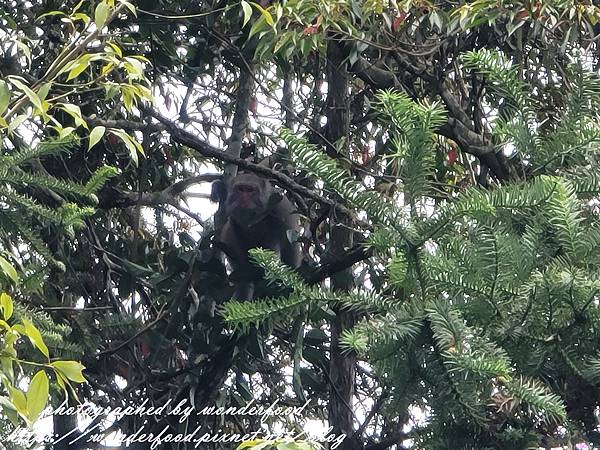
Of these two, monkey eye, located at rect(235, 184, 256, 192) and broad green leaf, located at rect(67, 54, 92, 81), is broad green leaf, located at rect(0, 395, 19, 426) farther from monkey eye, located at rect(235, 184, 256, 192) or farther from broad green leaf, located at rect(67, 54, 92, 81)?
monkey eye, located at rect(235, 184, 256, 192)

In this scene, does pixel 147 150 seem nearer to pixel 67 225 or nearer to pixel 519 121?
pixel 67 225

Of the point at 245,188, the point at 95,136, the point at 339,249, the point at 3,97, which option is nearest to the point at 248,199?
the point at 245,188

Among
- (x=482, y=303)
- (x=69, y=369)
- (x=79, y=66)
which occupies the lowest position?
(x=482, y=303)

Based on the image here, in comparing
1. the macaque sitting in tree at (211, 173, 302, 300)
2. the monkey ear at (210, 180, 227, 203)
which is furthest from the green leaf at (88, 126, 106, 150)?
the macaque sitting in tree at (211, 173, 302, 300)

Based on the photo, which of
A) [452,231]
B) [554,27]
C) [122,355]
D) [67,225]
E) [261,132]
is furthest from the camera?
[261,132]

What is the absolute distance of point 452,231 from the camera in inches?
82.2

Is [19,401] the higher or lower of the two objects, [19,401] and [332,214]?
the lower

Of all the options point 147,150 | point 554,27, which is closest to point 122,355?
point 147,150

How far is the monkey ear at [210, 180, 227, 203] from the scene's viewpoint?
225 inches

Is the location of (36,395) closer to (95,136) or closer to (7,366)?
(7,366)

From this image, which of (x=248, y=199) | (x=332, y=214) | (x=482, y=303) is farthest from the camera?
(x=248, y=199)

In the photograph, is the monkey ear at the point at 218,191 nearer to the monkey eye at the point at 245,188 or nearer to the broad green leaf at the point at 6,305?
the monkey eye at the point at 245,188

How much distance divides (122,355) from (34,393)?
3159 millimetres

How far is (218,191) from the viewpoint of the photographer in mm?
5871
